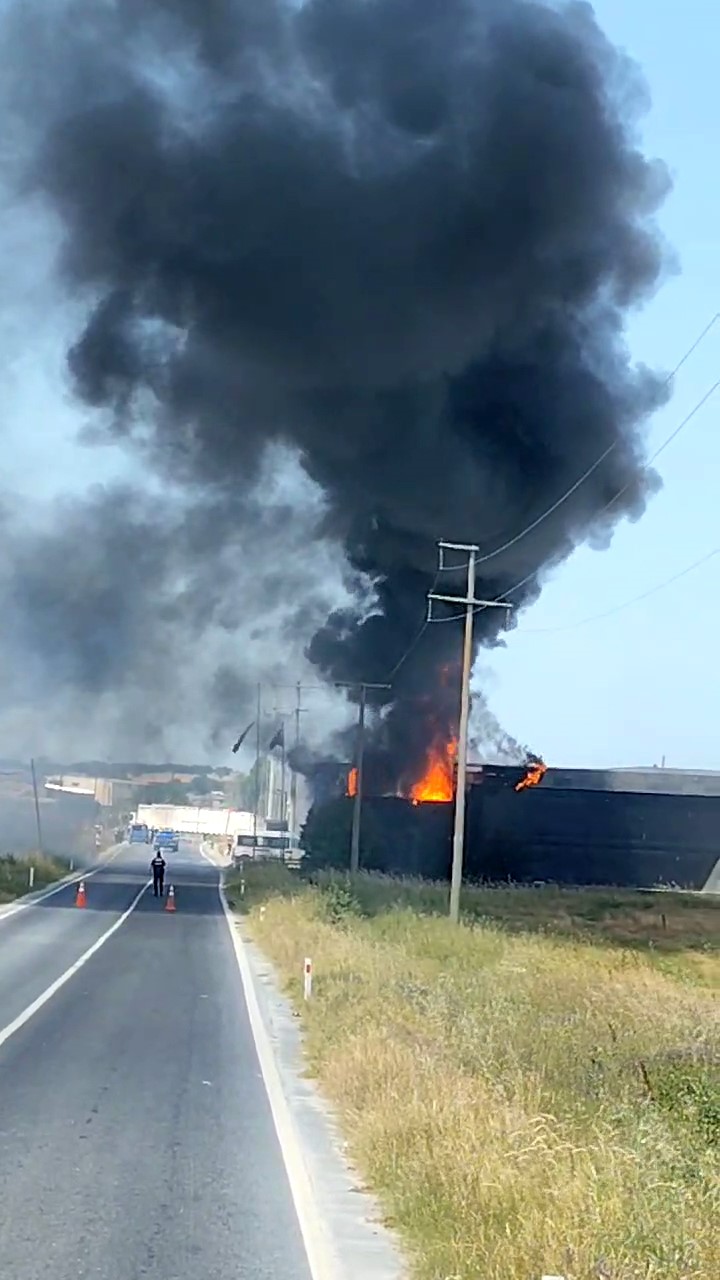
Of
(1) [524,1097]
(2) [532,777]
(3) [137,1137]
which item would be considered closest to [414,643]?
(2) [532,777]

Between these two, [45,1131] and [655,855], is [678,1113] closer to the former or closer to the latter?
[45,1131]

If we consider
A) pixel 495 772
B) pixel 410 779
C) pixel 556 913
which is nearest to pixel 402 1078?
pixel 556 913

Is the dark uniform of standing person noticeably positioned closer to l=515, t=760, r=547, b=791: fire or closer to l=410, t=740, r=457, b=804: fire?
l=410, t=740, r=457, b=804: fire

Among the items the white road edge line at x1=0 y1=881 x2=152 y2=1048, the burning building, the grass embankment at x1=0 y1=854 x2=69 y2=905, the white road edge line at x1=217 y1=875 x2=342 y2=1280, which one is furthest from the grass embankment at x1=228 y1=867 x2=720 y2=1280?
the burning building

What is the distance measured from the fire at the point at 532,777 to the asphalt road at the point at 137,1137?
1313 inches

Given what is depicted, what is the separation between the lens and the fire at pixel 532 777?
184ft

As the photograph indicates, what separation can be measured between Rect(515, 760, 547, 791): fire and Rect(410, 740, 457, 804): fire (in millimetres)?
7082

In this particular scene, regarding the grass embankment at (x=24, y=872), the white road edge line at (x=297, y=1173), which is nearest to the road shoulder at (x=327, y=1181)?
the white road edge line at (x=297, y=1173)

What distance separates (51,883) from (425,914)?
89.7 feet

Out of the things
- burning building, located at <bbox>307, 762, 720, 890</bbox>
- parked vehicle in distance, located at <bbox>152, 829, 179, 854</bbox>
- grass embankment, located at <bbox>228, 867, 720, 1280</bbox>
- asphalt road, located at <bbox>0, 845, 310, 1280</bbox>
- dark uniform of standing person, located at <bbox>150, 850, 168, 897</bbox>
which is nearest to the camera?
grass embankment, located at <bbox>228, 867, 720, 1280</bbox>

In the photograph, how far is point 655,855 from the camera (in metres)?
60.6

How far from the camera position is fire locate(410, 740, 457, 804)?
4869 cm

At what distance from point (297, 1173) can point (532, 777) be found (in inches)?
1871

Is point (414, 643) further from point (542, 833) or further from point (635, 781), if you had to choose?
point (635, 781)
